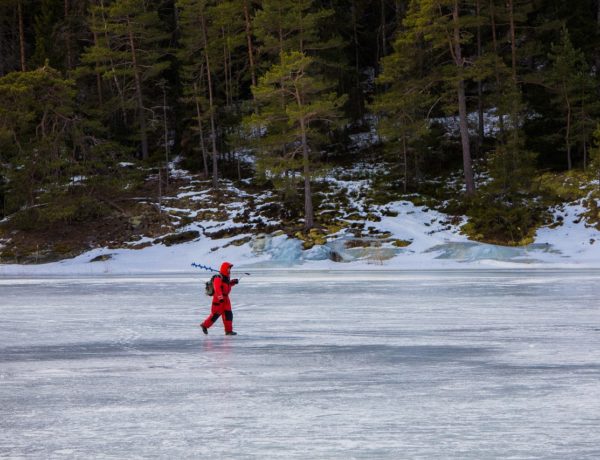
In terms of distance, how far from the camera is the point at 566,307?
51.6 ft

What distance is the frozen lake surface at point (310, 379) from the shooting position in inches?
244

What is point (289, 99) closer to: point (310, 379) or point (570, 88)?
point (570, 88)

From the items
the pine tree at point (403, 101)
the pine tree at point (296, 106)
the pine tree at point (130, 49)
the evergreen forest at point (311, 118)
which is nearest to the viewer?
the pine tree at point (296, 106)

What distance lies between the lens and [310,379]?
29.2ft

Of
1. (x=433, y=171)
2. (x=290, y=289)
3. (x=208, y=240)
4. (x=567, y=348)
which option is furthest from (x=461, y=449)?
(x=433, y=171)

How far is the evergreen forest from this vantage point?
3734 centimetres

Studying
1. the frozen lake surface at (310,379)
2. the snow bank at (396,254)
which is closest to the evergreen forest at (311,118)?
the snow bank at (396,254)

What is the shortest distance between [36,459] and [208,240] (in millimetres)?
33028

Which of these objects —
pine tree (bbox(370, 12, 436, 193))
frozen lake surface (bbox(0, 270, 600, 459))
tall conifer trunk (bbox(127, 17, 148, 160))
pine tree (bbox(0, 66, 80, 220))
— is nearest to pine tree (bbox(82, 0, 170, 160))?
tall conifer trunk (bbox(127, 17, 148, 160))

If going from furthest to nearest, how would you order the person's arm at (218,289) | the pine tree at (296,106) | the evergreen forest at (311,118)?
the evergreen forest at (311,118), the pine tree at (296,106), the person's arm at (218,289)

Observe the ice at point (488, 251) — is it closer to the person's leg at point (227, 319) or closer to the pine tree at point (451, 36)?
the pine tree at point (451, 36)

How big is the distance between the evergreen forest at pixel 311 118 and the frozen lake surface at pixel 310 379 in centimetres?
2006

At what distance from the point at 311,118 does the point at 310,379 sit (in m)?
29.9

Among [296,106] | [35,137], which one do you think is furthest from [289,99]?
[35,137]
